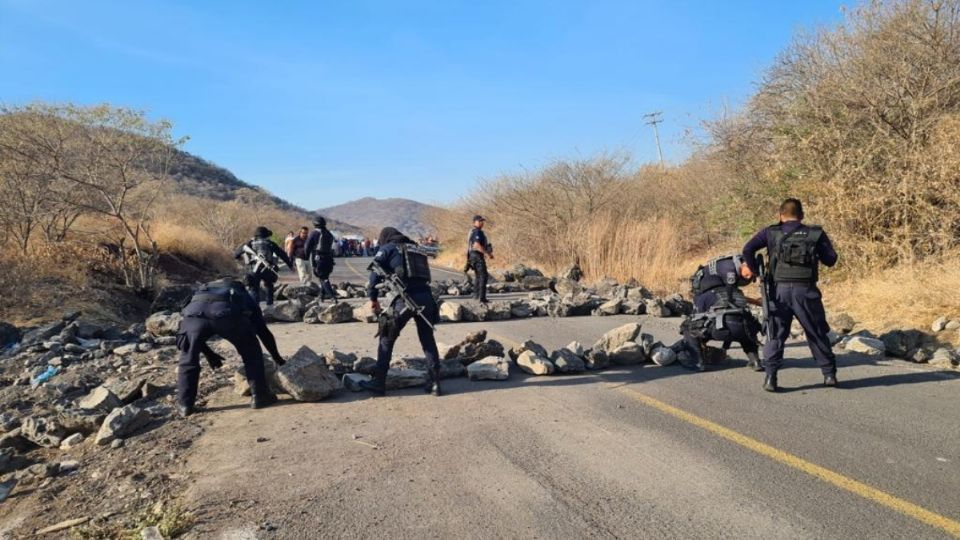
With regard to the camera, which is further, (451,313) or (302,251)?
(302,251)

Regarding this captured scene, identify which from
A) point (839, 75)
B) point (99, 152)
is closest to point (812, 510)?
point (839, 75)

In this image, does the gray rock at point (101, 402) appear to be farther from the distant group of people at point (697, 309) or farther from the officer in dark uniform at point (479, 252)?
the officer in dark uniform at point (479, 252)

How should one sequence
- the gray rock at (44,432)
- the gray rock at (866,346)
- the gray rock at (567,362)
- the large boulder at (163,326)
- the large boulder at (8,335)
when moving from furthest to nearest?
the large boulder at (163,326) < the large boulder at (8,335) < the gray rock at (866,346) < the gray rock at (567,362) < the gray rock at (44,432)

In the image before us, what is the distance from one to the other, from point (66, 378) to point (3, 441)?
97.6 inches

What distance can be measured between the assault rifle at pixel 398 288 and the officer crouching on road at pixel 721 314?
3131mm

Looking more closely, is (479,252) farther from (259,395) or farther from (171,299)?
(259,395)

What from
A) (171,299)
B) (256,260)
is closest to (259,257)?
(256,260)

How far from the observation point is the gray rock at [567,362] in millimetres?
7391

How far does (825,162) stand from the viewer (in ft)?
44.6

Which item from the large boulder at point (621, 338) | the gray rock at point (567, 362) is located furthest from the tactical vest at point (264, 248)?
the large boulder at point (621, 338)

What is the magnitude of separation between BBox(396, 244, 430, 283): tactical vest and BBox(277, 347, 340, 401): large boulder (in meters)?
1.28

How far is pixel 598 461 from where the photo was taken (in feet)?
14.9

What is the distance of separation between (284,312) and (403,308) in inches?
271

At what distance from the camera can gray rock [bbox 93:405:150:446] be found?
212 inches
